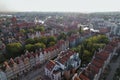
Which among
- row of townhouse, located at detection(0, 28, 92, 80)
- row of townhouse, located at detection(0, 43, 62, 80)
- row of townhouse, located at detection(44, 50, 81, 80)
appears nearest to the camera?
row of townhouse, located at detection(44, 50, 81, 80)

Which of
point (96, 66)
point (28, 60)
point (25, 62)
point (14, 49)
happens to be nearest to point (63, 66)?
point (96, 66)

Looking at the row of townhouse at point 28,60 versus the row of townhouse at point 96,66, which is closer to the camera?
the row of townhouse at point 96,66

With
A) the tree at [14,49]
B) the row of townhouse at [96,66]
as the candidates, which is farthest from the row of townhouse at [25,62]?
the row of townhouse at [96,66]

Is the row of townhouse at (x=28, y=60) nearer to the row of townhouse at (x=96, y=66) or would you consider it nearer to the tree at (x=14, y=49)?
the tree at (x=14, y=49)

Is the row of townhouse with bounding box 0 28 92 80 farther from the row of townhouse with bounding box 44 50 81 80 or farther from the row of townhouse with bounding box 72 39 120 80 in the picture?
the row of townhouse with bounding box 72 39 120 80

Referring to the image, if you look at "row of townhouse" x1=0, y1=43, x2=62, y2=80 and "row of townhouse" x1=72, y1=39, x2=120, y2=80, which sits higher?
"row of townhouse" x1=72, y1=39, x2=120, y2=80

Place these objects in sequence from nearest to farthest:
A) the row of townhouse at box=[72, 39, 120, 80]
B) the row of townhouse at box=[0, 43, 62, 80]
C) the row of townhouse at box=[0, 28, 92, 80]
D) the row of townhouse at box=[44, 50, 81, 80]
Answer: the row of townhouse at box=[72, 39, 120, 80] < the row of townhouse at box=[44, 50, 81, 80] < the row of townhouse at box=[0, 43, 62, 80] < the row of townhouse at box=[0, 28, 92, 80]

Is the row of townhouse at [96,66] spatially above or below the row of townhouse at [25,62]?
above

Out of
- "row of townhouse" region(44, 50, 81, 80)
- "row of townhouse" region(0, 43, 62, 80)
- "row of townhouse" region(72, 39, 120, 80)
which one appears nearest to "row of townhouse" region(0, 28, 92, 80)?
"row of townhouse" region(0, 43, 62, 80)

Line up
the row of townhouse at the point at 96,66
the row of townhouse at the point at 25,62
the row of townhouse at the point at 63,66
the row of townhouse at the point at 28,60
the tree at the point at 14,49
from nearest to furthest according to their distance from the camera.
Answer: the row of townhouse at the point at 96,66 → the row of townhouse at the point at 63,66 → the row of townhouse at the point at 25,62 → the row of townhouse at the point at 28,60 → the tree at the point at 14,49

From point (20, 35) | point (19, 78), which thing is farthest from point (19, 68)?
point (20, 35)
